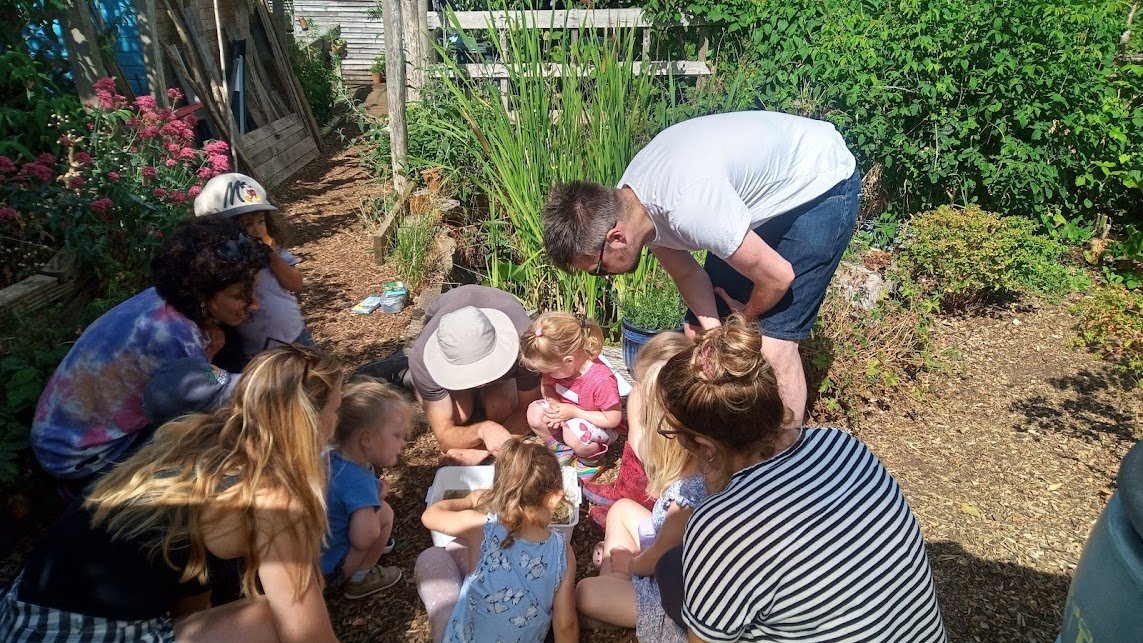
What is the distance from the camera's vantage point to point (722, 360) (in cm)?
151

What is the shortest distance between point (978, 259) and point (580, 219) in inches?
117

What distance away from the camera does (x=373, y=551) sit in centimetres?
246

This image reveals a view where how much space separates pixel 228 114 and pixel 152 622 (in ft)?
18.2

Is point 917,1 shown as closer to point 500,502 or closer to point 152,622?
point 500,502

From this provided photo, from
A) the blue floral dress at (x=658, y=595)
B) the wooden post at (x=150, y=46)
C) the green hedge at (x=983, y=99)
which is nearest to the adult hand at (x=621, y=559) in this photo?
the blue floral dress at (x=658, y=595)

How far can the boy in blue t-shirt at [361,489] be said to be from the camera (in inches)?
89.9

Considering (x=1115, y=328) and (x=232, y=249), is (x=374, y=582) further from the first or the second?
(x=1115, y=328)

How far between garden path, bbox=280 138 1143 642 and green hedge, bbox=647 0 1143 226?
92 cm

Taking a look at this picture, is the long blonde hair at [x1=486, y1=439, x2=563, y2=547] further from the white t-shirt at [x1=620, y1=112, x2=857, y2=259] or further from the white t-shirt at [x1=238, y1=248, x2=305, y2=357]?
the white t-shirt at [x1=238, y1=248, x2=305, y2=357]

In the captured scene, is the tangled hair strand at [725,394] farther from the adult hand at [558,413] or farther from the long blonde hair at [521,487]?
the adult hand at [558,413]

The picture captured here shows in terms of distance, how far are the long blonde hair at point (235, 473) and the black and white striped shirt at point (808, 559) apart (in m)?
0.95

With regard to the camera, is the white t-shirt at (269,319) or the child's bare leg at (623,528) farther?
the white t-shirt at (269,319)

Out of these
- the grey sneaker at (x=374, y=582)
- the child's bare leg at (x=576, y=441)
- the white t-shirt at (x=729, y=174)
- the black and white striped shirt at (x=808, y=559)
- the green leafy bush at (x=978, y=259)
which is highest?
the white t-shirt at (x=729, y=174)

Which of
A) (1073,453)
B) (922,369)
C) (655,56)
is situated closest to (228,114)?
(655,56)
